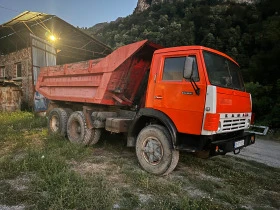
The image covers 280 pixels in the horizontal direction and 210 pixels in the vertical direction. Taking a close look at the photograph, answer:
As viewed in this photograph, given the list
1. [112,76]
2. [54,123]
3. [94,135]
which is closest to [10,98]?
[54,123]

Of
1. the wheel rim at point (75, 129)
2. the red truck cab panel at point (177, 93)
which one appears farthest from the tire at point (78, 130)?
the red truck cab panel at point (177, 93)

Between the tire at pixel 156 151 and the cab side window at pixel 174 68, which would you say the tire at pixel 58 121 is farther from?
the cab side window at pixel 174 68

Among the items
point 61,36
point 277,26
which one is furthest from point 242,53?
point 61,36

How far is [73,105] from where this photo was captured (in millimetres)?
7605

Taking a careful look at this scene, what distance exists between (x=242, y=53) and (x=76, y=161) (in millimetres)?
25838

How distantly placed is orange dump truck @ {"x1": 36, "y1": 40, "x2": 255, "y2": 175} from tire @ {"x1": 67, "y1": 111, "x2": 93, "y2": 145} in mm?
27

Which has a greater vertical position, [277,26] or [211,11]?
[211,11]

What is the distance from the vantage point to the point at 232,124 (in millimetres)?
4367

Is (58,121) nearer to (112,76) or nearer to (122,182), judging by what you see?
(112,76)

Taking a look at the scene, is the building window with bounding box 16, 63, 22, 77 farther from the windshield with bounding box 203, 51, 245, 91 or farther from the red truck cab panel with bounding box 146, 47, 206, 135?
the windshield with bounding box 203, 51, 245, 91

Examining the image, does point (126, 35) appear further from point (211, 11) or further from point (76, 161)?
point (76, 161)

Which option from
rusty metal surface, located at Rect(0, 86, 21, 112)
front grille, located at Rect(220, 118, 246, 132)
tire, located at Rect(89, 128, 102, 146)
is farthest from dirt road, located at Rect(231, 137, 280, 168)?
rusty metal surface, located at Rect(0, 86, 21, 112)

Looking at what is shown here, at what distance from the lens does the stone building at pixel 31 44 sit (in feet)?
47.4

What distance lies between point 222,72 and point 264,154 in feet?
12.3
